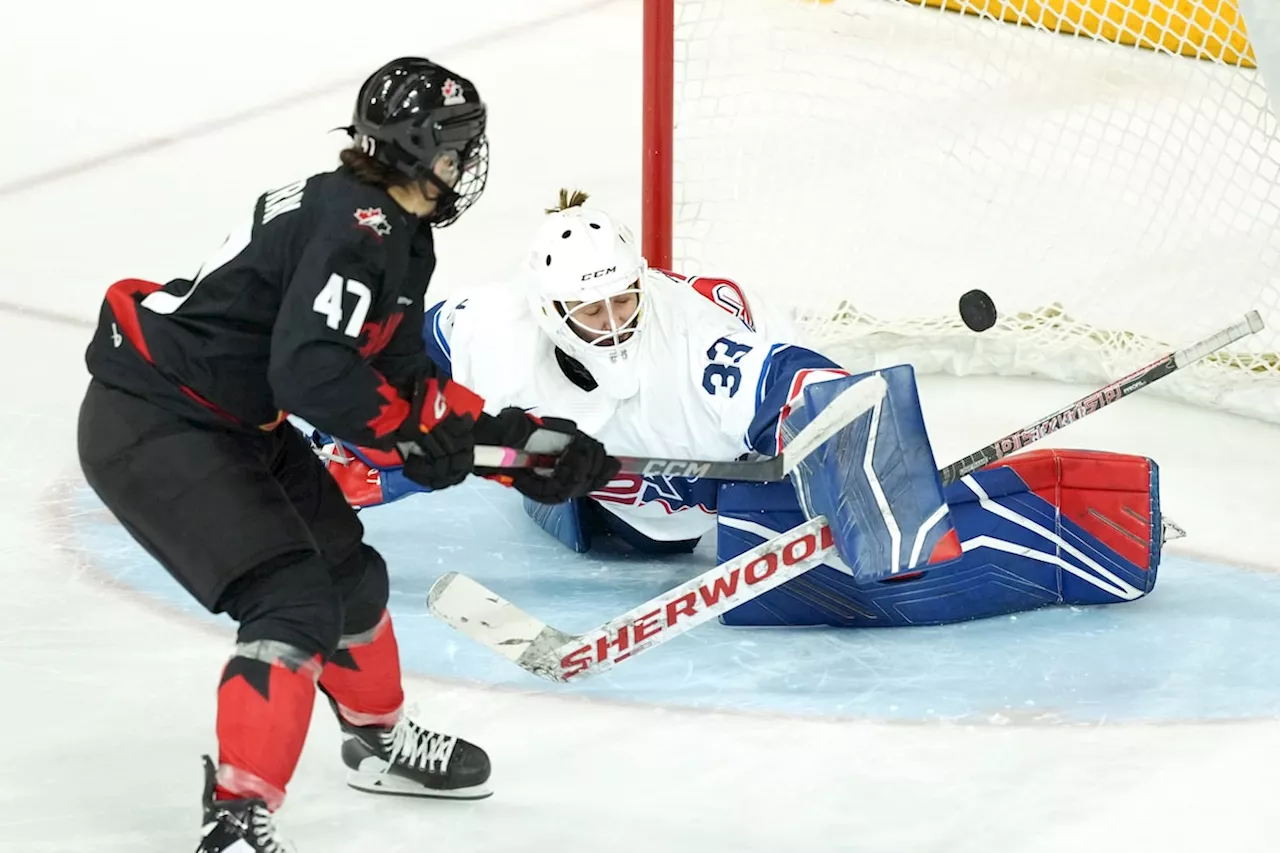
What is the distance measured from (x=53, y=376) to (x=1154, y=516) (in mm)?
2518

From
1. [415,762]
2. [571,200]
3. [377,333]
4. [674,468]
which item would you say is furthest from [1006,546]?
[377,333]

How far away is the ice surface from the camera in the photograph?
2457 mm

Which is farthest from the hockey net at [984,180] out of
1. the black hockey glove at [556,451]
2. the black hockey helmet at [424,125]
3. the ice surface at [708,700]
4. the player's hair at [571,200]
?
the black hockey helmet at [424,125]

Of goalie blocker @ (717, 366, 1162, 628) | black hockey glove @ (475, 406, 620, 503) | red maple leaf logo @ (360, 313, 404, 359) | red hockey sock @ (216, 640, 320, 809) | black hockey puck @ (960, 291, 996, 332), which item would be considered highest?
red maple leaf logo @ (360, 313, 404, 359)

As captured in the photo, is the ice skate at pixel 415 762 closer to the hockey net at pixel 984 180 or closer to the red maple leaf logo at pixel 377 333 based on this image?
the red maple leaf logo at pixel 377 333

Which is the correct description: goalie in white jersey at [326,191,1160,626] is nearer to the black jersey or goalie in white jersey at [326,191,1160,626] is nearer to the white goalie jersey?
the white goalie jersey

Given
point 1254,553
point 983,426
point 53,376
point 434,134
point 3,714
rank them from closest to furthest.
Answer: point 434,134
point 3,714
point 1254,553
point 983,426
point 53,376

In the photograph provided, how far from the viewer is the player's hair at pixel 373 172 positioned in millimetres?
2145

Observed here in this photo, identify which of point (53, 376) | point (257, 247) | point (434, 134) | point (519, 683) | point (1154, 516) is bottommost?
point (53, 376)

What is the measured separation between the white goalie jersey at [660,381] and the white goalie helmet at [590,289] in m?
0.05

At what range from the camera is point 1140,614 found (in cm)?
316

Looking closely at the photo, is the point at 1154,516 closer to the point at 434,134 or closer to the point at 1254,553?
the point at 1254,553

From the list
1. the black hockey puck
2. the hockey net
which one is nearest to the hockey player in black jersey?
the black hockey puck

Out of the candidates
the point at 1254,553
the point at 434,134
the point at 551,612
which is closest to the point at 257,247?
the point at 434,134
